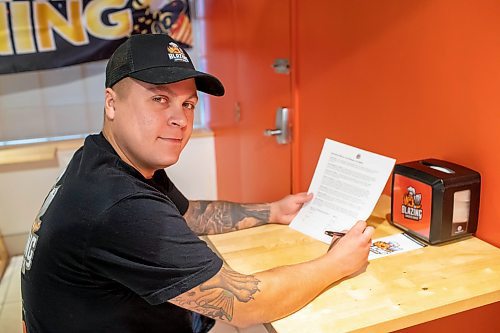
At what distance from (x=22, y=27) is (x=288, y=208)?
2.11 meters

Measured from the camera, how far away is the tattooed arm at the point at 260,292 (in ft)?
3.54

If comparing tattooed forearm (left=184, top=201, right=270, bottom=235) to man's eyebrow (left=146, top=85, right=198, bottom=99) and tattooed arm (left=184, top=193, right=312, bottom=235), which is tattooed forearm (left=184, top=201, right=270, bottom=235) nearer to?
tattooed arm (left=184, top=193, right=312, bottom=235)

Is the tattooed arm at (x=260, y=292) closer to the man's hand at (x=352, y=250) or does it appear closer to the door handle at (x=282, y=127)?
the man's hand at (x=352, y=250)

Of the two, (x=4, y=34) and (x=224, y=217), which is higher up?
(x=4, y=34)

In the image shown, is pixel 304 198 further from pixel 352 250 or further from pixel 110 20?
pixel 110 20

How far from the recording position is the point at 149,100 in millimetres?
1180

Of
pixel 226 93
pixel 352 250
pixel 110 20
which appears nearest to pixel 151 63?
pixel 352 250

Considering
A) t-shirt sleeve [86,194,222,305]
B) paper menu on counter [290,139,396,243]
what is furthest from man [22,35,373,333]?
paper menu on counter [290,139,396,243]

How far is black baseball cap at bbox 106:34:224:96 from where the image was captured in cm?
115

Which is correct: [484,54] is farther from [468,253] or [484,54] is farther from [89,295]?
[89,295]

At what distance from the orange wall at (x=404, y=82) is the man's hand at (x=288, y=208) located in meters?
0.34

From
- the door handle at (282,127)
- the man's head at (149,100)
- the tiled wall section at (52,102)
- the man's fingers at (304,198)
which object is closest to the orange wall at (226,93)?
the door handle at (282,127)

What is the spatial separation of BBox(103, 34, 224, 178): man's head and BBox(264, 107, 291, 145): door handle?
3.01ft

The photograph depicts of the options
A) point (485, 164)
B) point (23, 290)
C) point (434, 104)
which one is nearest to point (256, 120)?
point (434, 104)
